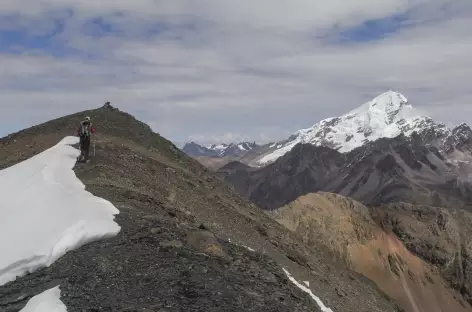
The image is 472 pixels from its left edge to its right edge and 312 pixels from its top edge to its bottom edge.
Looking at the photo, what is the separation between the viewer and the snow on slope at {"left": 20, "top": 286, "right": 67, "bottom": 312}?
12703mm

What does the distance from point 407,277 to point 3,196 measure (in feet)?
350

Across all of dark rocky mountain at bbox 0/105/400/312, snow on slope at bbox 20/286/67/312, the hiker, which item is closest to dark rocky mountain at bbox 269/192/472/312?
dark rocky mountain at bbox 0/105/400/312

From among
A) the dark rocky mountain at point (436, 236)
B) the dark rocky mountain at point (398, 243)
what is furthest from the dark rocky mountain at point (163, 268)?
the dark rocky mountain at point (436, 236)

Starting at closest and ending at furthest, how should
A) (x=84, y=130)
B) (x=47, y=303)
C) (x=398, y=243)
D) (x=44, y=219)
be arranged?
1. (x=47, y=303)
2. (x=44, y=219)
3. (x=84, y=130)
4. (x=398, y=243)

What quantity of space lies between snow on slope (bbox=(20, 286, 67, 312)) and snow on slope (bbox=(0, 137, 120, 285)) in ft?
7.74

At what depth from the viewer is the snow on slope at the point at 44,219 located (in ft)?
52.7

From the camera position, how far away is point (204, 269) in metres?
15.7

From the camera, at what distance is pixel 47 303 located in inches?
509

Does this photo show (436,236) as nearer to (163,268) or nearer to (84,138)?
(84,138)

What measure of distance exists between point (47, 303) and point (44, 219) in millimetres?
6502

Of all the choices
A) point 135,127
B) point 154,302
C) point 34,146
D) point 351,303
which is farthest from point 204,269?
point 135,127

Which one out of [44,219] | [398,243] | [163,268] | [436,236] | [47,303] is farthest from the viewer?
[436,236]

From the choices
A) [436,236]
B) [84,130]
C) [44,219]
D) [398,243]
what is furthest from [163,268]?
[436,236]

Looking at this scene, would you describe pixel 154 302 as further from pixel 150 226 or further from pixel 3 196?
pixel 3 196
